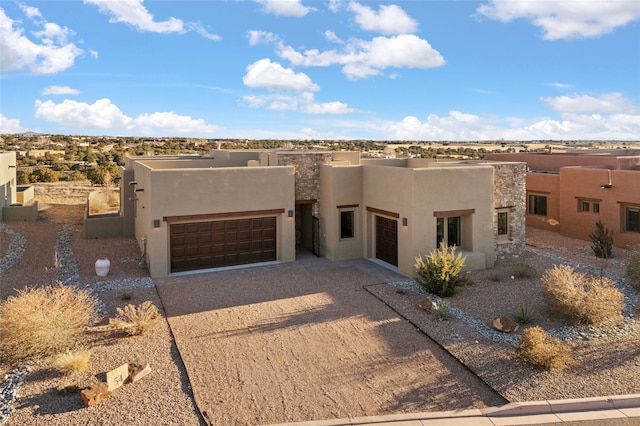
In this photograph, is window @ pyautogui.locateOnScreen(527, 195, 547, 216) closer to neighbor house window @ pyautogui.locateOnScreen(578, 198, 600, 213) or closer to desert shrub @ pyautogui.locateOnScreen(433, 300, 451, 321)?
neighbor house window @ pyautogui.locateOnScreen(578, 198, 600, 213)

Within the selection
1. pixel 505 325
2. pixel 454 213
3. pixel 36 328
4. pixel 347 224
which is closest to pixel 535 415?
pixel 505 325

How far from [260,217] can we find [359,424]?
1136 cm

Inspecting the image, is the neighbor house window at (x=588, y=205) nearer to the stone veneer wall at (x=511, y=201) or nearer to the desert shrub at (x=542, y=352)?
the stone veneer wall at (x=511, y=201)

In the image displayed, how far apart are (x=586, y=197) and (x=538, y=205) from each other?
3546mm

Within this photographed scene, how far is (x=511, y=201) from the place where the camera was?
61.6 feet

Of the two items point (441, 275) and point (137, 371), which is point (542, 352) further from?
point (137, 371)

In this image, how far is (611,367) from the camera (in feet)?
33.0

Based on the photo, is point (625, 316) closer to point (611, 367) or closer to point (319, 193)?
point (611, 367)

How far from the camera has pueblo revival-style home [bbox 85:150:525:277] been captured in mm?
16484

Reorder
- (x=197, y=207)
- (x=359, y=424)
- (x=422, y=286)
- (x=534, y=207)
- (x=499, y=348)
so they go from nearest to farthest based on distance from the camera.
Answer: (x=359, y=424)
(x=499, y=348)
(x=422, y=286)
(x=197, y=207)
(x=534, y=207)

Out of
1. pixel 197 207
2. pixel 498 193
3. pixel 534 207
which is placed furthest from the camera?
pixel 534 207

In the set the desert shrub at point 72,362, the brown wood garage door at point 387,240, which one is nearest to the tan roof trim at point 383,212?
the brown wood garage door at point 387,240

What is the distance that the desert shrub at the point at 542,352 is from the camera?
32.1 ft

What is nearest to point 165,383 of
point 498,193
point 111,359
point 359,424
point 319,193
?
point 111,359
